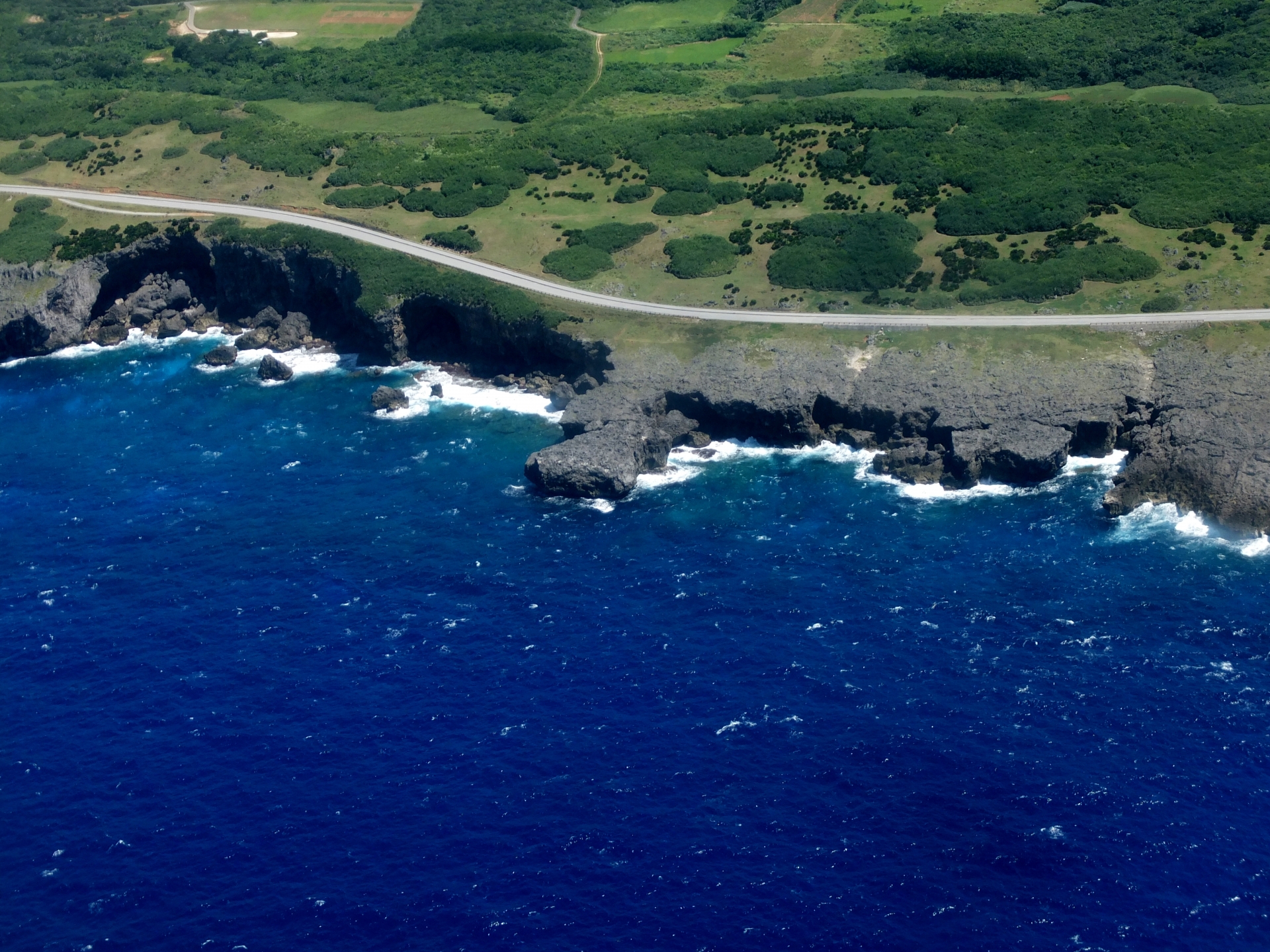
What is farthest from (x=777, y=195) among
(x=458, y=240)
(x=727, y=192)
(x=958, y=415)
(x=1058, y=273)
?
(x=958, y=415)

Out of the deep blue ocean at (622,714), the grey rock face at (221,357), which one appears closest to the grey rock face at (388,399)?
the deep blue ocean at (622,714)

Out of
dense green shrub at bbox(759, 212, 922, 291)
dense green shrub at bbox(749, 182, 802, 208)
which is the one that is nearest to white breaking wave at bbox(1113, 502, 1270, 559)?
dense green shrub at bbox(759, 212, 922, 291)

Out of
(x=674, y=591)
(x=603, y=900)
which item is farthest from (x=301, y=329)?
(x=603, y=900)

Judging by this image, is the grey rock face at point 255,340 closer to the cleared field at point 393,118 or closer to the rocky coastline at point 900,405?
the rocky coastline at point 900,405

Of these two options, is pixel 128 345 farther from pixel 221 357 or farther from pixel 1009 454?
pixel 1009 454

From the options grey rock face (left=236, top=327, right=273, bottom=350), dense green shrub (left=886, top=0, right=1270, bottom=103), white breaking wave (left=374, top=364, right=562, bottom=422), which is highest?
dense green shrub (left=886, top=0, right=1270, bottom=103)

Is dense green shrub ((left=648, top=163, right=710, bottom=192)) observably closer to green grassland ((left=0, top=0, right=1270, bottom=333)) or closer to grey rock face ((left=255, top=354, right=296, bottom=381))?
green grassland ((left=0, top=0, right=1270, bottom=333))

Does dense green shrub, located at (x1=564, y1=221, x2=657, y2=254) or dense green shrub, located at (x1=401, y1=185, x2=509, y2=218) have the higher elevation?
dense green shrub, located at (x1=401, y1=185, x2=509, y2=218)
